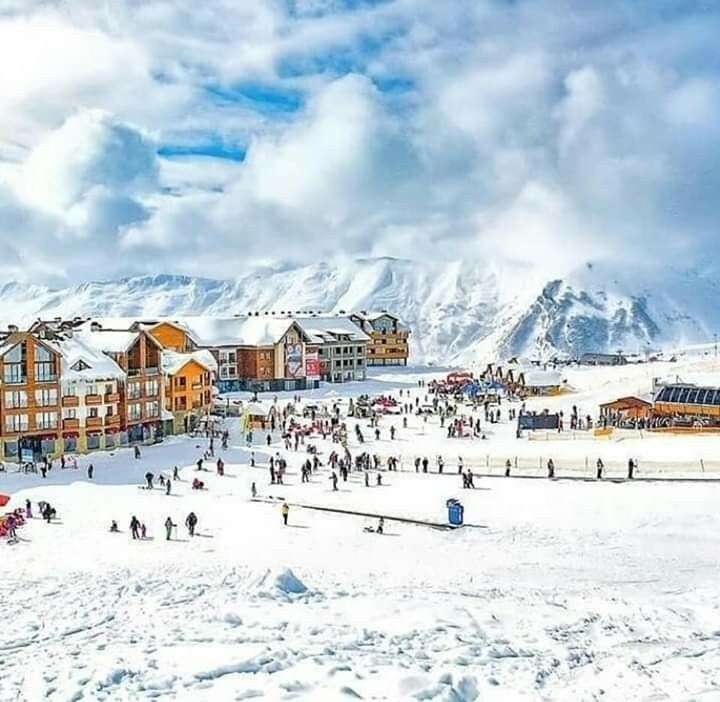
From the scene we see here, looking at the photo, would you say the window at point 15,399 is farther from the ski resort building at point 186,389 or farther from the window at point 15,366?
the ski resort building at point 186,389

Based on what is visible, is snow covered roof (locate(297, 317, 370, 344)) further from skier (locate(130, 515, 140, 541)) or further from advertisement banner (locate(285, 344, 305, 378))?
skier (locate(130, 515, 140, 541))

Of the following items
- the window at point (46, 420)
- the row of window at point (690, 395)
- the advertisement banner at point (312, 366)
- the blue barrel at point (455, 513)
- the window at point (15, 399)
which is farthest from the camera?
the advertisement banner at point (312, 366)

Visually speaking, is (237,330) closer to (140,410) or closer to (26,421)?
(140,410)

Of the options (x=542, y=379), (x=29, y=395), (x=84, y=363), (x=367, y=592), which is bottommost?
(x=367, y=592)

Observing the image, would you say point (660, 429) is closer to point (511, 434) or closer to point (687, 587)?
point (511, 434)

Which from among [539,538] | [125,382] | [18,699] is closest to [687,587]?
[539,538]

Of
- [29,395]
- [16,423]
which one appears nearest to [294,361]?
[29,395]

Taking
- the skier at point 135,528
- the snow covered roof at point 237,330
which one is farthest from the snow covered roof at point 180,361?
the skier at point 135,528
